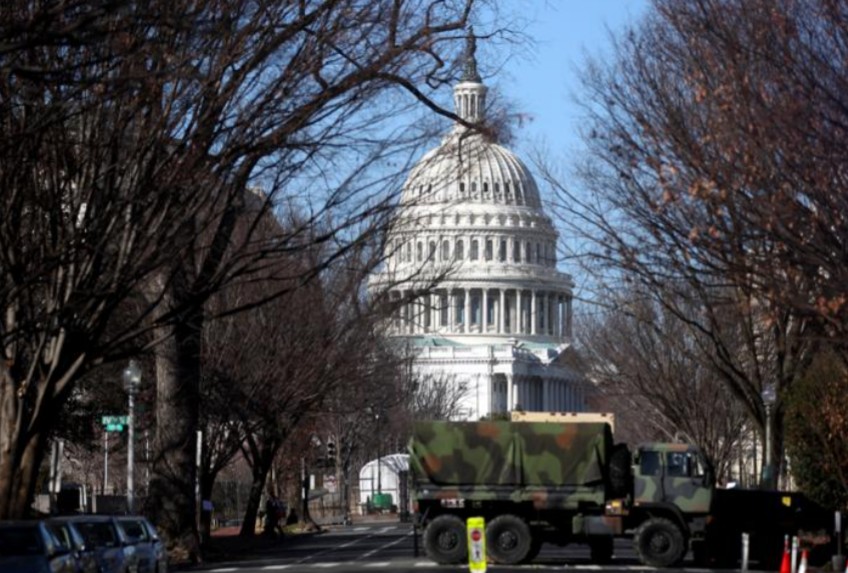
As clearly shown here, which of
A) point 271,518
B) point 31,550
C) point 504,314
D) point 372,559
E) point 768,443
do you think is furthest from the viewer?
point 504,314

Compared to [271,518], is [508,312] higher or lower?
higher

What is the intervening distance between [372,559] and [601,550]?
16.2 ft

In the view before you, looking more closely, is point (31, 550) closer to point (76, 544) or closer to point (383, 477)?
point (76, 544)

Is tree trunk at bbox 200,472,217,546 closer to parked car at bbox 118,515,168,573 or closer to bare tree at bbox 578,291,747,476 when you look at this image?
bare tree at bbox 578,291,747,476

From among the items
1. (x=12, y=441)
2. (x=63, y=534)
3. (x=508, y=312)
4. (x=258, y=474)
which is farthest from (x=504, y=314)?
(x=63, y=534)

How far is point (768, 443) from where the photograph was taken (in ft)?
147

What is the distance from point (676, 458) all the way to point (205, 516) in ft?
45.7

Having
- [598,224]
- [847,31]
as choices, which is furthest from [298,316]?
[847,31]

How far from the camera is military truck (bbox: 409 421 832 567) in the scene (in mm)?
40375

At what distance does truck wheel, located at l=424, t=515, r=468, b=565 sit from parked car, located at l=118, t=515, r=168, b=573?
988 centimetres

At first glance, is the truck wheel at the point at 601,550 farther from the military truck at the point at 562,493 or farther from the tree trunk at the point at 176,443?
the tree trunk at the point at 176,443

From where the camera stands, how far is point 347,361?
52.4 meters

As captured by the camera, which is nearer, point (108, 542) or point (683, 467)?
point (108, 542)

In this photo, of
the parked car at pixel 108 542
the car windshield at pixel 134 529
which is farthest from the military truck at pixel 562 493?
the parked car at pixel 108 542
